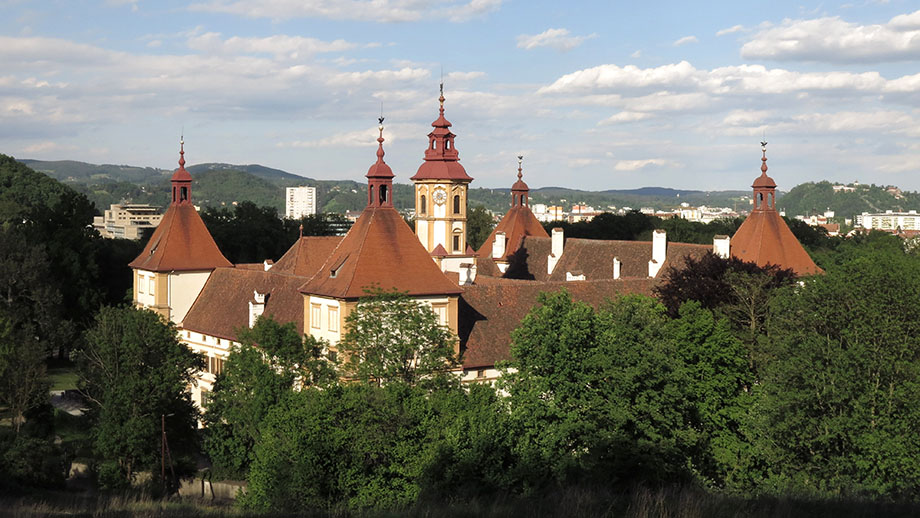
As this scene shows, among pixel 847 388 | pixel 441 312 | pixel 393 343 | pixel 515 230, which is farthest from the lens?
pixel 515 230

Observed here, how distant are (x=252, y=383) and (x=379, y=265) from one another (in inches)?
284

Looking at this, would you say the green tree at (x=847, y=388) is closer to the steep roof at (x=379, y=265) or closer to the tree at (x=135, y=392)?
the steep roof at (x=379, y=265)

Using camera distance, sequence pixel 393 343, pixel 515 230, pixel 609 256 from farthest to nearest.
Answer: pixel 515 230
pixel 609 256
pixel 393 343

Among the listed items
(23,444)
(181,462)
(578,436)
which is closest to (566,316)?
(578,436)

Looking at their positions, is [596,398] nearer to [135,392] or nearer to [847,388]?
[847,388]

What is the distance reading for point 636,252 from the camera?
58562 millimetres

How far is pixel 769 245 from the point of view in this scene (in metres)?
53.0


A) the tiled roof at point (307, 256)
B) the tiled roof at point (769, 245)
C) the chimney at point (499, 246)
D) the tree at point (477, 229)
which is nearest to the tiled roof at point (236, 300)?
the tiled roof at point (307, 256)

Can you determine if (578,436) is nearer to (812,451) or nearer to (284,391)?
A: (812,451)

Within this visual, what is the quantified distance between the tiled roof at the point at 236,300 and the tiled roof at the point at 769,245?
76.0ft

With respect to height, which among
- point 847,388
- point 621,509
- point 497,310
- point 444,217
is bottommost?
point 621,509

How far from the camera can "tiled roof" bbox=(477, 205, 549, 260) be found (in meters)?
69.6

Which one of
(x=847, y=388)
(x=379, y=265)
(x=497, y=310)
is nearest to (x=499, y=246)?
(x=497, y=310)

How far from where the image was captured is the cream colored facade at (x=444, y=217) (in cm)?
5812
